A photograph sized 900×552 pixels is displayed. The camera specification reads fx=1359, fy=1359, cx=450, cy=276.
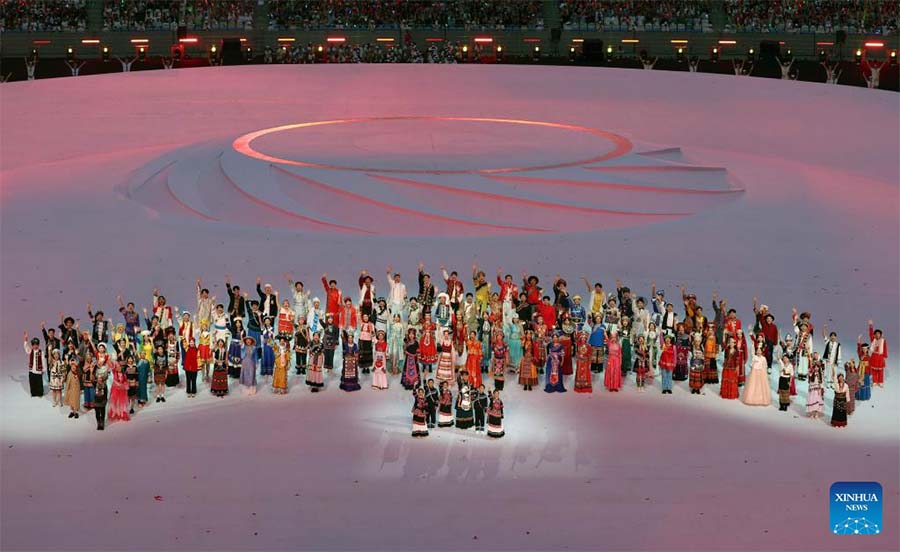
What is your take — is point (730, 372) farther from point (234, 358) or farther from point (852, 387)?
point (234, 358)

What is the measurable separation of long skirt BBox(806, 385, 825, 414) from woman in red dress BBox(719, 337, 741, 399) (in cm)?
100

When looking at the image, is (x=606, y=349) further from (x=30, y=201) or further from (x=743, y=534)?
(x=30, y=201)

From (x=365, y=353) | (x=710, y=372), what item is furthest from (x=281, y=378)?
(x=710, y=372)

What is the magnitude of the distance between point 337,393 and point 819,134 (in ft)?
71.9

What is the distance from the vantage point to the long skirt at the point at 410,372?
17859 mm

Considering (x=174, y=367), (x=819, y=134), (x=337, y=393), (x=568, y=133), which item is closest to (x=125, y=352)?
(x=174, y=367)

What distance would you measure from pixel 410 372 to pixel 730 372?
13.6 feet

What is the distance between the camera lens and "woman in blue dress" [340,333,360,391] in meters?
17.7

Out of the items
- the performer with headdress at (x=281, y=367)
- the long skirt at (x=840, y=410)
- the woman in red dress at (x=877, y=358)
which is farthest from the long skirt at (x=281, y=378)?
the woman in red dress at (x=877, y=358)

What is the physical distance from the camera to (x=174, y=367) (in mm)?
17891

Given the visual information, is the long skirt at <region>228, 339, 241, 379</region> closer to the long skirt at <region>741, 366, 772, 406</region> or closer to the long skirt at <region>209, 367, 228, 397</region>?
the long skirt at <region>209, 367, 228, 397</region>

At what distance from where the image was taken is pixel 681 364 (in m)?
18.1

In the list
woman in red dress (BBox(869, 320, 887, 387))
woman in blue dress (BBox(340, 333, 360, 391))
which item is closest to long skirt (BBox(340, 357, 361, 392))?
woman in blue dress (BBox(340, 333, 360, 391))

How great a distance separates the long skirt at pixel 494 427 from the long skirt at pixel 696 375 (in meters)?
3.03
